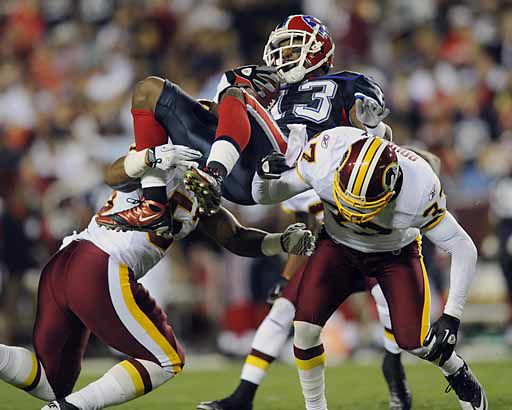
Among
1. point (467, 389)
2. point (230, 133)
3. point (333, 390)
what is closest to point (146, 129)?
point (230, 133)

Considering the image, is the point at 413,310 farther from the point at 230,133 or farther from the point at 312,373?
Answer: the point at 230,133

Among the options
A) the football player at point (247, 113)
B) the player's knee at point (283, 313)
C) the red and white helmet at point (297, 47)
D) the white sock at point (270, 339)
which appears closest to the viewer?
the football player at point (247, 113)

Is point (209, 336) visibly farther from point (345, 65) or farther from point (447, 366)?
point (447, 366)

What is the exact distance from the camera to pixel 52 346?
437 cm

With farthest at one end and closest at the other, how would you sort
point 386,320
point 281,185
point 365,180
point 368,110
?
1. point 386,320
2. point 368,110
3. point 281,185
4. point 365,180

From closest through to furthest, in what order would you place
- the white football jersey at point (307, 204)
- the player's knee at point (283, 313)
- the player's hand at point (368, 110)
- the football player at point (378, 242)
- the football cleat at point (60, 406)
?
1. the football cleat at point (60, 406)
2. the football player at point (378, 242)
3. the player's hand at point (368, 110)
4. the player's knee at point (283, 313)
5. the white football jersey at point (307, 204)

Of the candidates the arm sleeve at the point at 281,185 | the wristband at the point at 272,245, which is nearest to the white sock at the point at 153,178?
Result: the arm sleeve at the point at 281,185

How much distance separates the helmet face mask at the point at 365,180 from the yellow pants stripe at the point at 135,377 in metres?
1.02

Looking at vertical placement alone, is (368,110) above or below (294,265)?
above

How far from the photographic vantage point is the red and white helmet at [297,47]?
486cm

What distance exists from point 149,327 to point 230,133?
2.75 ft

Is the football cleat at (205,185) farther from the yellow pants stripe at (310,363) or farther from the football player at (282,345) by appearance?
the football player at (282,345)

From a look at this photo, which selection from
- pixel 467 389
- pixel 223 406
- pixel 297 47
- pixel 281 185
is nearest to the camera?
pixel 281 185

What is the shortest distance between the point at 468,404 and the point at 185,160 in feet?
5.20
